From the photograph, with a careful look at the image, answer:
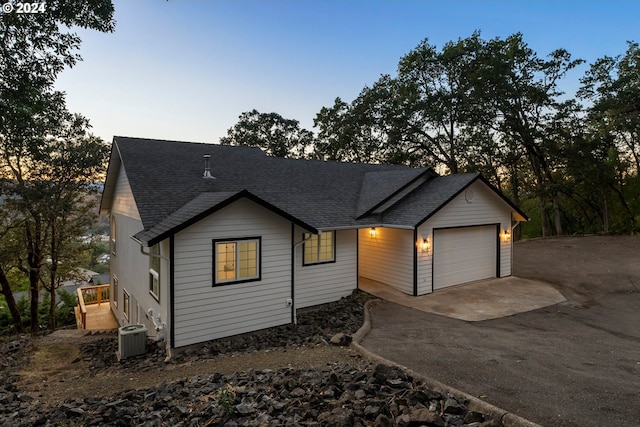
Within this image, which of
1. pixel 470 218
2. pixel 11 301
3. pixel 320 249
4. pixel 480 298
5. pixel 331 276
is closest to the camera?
pixel 480 298

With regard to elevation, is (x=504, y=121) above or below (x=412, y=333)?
above

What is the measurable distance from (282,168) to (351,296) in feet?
20.7

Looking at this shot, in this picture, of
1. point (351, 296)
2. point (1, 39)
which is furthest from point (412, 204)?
point (1, 39)

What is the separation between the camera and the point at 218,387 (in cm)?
499

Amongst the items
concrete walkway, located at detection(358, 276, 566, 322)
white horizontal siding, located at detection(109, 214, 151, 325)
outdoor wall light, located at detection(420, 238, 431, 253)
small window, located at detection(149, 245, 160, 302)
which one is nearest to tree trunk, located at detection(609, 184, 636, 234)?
concrete walkway, located at detection(358, 276, 566, 322)

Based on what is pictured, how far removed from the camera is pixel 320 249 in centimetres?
1112

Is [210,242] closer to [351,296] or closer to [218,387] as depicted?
[218,387]

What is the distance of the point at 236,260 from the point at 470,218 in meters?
8.72

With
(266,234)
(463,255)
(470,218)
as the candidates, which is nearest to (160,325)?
(266,234)

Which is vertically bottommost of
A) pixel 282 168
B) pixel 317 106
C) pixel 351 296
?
pixel 351 296

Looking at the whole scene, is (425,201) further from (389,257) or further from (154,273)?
(154,273)

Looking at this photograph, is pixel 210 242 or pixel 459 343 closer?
pixel 459 343

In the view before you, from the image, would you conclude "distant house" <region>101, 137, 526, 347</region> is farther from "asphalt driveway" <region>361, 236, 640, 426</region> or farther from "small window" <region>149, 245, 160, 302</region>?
"asphalt driveway" <region>361, 236, 640, 426</region>

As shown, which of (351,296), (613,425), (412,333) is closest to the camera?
(613,425)
